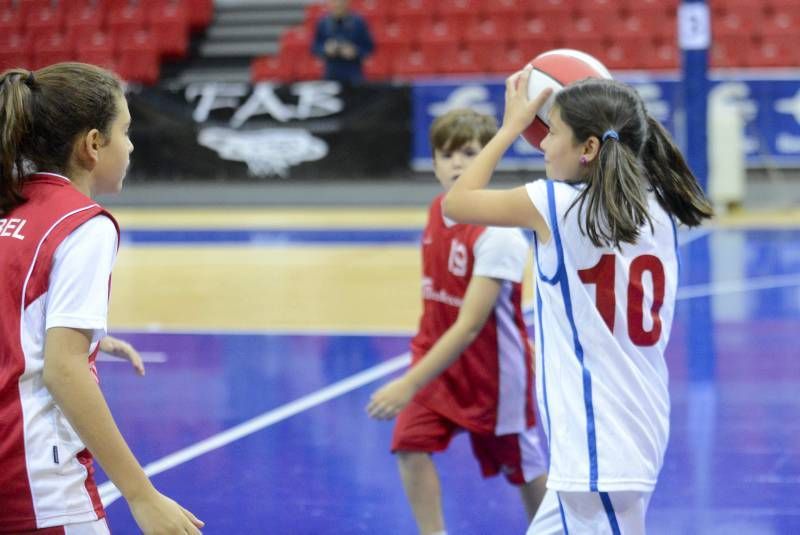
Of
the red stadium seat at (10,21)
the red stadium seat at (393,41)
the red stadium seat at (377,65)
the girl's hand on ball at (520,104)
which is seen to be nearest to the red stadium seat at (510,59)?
the red stadium seat at (393,41)

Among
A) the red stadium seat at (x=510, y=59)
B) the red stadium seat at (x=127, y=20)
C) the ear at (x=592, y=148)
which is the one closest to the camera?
the ear at (x=592, y=148)

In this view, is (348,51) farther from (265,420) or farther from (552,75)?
(552,75)

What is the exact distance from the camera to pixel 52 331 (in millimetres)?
2053

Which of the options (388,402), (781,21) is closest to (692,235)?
(781,21)

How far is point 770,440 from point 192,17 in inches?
537

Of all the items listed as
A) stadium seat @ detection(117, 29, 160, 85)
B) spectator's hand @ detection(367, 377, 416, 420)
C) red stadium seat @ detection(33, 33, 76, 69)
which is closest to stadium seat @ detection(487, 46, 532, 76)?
stadium seat @ detection(117, 29, 160, 85)

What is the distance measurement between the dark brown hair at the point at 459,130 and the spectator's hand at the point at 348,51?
34.6 ft

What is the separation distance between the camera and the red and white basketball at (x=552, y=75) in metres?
2.86

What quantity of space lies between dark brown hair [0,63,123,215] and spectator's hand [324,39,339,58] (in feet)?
39.1

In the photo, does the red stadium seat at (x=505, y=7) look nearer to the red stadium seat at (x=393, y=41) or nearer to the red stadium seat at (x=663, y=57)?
the red stadium seat at (x=393, y=41)

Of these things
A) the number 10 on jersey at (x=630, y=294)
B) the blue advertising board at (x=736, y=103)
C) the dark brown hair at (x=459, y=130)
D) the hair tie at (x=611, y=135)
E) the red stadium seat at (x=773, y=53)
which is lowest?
the blue advertising board at (x=736, y=103)

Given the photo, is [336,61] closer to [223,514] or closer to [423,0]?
[423,0]

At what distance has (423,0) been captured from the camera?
1612 cm

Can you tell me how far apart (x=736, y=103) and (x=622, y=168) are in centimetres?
1135
